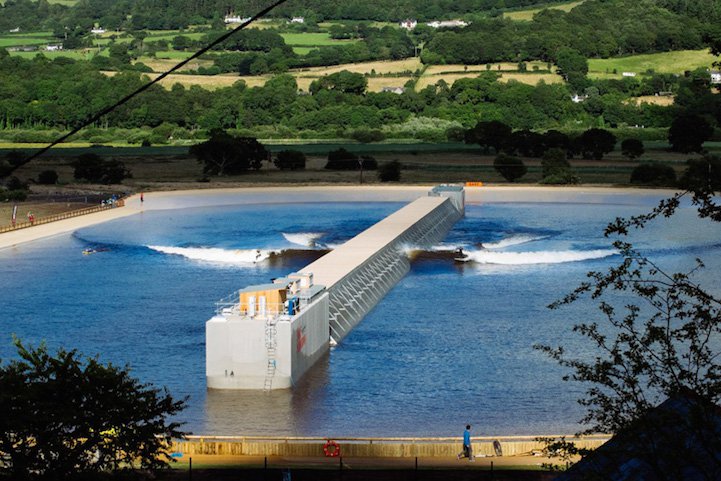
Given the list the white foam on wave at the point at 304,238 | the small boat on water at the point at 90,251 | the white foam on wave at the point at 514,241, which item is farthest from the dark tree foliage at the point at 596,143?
the small boat on water at the point at 90,251

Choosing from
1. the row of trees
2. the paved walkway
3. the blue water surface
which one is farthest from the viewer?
the row of trees

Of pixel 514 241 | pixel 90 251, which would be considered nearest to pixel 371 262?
pixel 514 241

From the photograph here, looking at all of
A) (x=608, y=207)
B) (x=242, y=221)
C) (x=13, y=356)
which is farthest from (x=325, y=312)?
(x=608, y=207)

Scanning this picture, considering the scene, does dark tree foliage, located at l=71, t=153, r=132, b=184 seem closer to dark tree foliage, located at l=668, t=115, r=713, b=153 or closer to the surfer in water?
the surfer in water

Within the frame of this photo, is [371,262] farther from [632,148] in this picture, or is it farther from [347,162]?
[632,148]

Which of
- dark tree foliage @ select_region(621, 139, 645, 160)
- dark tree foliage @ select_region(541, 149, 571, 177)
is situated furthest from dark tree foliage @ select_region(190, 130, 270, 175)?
dark tree foliage @ select_region(621, 139, 645, 160)

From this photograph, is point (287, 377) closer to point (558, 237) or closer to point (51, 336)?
point (51, 336)
